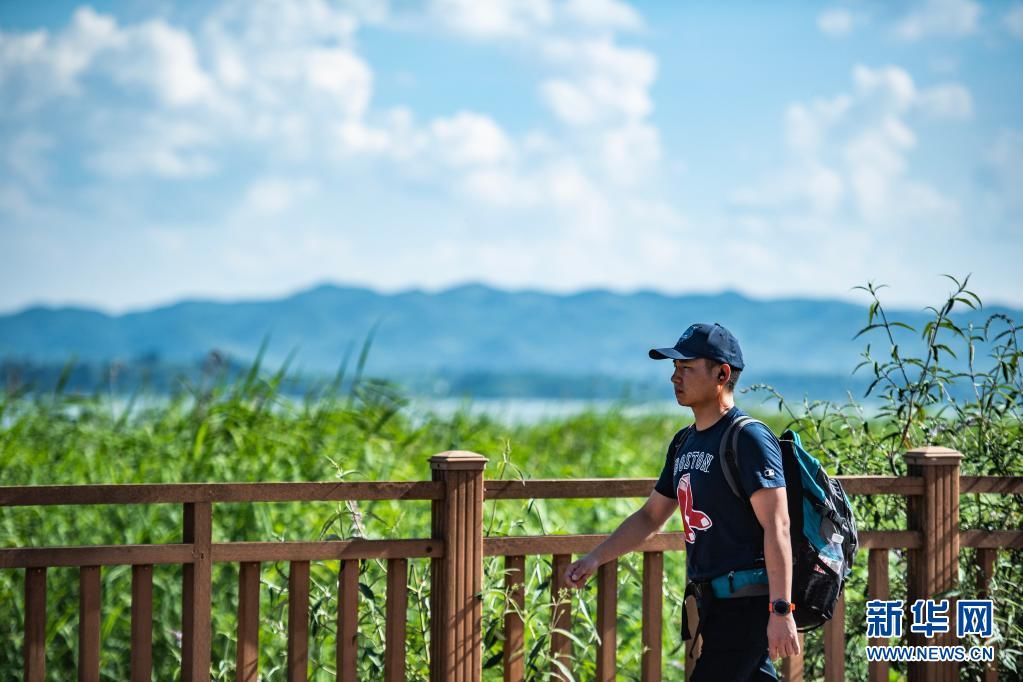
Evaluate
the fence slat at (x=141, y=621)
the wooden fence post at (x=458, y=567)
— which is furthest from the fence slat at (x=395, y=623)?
the fence slat at (x=141, y=621)

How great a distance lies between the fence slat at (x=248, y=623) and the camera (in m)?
3.62

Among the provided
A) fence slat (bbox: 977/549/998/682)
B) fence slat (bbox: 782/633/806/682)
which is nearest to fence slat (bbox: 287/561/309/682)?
fence slat (bbox: 782/633/806/682)

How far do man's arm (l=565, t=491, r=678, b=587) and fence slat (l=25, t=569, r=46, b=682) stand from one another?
60.4 inches

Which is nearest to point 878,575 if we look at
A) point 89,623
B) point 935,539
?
point 935,539

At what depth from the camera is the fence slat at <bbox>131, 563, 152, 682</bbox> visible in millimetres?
3529

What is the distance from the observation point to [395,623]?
12.4 feet

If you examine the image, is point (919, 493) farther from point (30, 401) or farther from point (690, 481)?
point (30, 401)

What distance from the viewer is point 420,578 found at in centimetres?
443

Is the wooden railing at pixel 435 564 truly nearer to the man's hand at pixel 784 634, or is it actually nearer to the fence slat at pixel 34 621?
the fence slat at pixel 34 621

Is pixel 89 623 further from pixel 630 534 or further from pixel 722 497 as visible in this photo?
pixel 722 497

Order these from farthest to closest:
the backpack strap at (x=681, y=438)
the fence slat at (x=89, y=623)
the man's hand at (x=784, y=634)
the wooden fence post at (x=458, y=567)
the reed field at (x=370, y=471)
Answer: the reed field at (x=370, y=471) < the wooden fence post at (x=458, y=567) < the fence slat at (x=89, y=623) < the backpack strap at (x=681, y=438) < the man's hand at (x=784, y=634)

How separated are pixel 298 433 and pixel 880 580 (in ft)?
14.0

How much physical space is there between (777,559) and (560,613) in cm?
108

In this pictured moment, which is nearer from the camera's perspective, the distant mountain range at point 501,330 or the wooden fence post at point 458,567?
the wooden fence post at point 458,567
